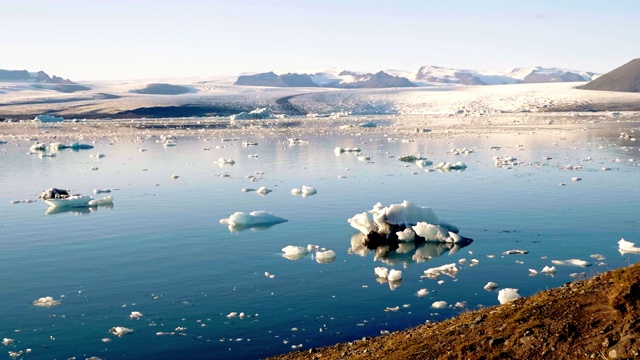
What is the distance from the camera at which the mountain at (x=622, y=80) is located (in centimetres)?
10119

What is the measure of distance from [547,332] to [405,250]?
858 cm

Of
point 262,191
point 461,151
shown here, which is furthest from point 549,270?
point 461,151

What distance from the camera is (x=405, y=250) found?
16.2m

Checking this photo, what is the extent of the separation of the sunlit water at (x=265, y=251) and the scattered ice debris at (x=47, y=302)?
0.21 meters

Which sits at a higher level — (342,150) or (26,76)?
(26,76)

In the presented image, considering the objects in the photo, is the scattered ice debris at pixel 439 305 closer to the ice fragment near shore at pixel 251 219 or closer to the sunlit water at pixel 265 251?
the sunlit water at pixel 265 251

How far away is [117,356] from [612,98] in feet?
280

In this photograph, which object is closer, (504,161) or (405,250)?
(405,250)

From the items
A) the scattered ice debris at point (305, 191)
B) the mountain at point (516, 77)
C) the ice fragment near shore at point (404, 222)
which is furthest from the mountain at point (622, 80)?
the ice fragment near shore at point (404, 222)

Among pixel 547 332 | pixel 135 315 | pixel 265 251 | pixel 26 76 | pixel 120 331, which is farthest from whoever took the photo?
pixel 26 76

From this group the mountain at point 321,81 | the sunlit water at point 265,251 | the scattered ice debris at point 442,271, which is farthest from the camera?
the mountain at point 321,81

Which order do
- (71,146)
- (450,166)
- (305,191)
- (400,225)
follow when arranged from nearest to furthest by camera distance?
(400,225) → (305,191) → (450,166) → (71,146)

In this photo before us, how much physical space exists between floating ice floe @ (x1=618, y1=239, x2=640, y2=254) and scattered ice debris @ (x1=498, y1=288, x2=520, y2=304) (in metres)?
4.21

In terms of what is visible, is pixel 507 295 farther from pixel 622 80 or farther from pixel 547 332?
pixel 622 80
